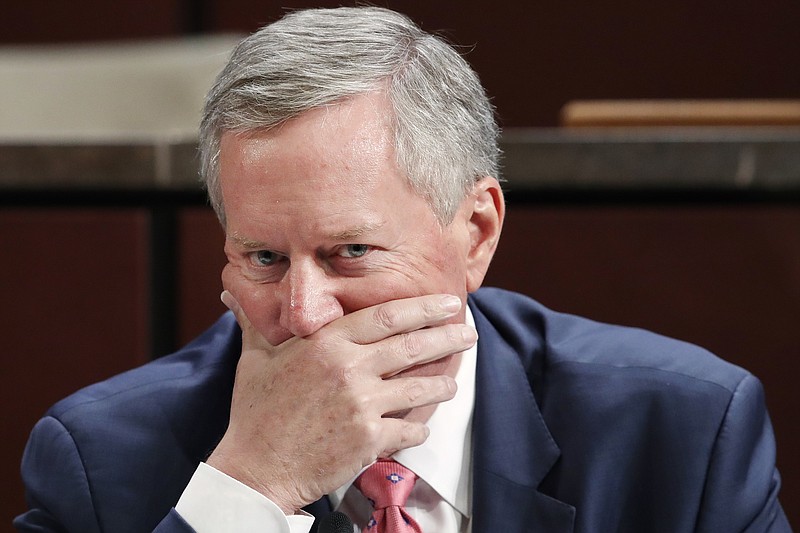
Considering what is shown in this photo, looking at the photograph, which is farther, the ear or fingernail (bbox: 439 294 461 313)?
the ear

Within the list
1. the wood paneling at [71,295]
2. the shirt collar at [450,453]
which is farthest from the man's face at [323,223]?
the wood paneling at [71,295]

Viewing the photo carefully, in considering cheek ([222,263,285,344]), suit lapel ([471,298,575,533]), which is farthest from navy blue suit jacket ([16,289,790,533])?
cheek ([222,263,285,344])

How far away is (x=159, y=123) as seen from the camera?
3.30 metres

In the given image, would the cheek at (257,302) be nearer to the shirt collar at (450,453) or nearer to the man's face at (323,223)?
the man's face at (323,223)

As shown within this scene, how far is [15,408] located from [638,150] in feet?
4.68

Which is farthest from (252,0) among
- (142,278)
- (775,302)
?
(775,302)

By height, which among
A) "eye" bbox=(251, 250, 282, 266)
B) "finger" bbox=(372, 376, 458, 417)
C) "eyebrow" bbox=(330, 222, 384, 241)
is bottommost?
"finger" bbox=(372, 376, 458, 417)

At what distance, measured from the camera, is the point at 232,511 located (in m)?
1.37

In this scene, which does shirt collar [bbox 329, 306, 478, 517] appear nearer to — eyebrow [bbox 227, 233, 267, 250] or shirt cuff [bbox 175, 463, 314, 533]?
shirt cuff [bbox 175, 463, 314, 533]

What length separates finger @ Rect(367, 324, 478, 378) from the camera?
136cm

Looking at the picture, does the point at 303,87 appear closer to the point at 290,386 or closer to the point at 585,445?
the point at 290,386

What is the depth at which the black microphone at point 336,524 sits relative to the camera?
52.4 inches

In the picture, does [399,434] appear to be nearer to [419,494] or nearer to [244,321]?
[419,494]

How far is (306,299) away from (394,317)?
117 millimetres
